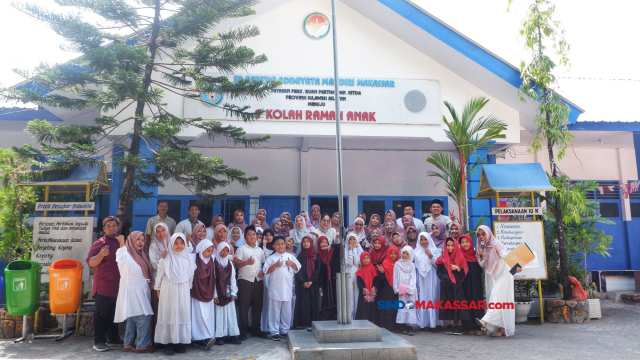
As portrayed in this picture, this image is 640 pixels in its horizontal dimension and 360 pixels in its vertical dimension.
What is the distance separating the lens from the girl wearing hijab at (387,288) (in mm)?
6758

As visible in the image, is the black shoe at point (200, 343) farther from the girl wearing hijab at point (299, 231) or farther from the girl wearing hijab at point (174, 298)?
the girl wearing hijab at point (299, 231)

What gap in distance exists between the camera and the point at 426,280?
6953mm

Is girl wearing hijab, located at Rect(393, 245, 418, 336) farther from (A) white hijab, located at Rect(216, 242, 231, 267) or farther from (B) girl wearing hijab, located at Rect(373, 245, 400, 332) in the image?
(A) white hijab, located at Rect(216, 242, 231, 267)

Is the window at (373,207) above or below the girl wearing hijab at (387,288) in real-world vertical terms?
above

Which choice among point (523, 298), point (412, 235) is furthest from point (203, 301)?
point (523, 298)

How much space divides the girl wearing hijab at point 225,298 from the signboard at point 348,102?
3478mm

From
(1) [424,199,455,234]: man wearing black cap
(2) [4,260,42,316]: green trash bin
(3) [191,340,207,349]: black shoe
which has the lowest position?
(3) [191,340,207,349]: black shoe

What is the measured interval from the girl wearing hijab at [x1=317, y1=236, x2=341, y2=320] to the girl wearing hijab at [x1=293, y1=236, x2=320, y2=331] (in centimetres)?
19

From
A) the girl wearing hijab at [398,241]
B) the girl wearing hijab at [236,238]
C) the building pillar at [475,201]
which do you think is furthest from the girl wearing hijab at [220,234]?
the building pillar at [475,201]

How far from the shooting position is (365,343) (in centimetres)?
525

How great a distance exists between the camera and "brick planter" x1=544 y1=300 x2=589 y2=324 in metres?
7.47

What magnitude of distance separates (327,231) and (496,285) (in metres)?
2.64

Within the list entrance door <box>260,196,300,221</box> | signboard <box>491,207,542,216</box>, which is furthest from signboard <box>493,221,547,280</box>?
entrance door <box>260,196,300,221</box>

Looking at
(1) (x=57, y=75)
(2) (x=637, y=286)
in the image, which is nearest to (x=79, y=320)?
(1) (x=57, y=75)
